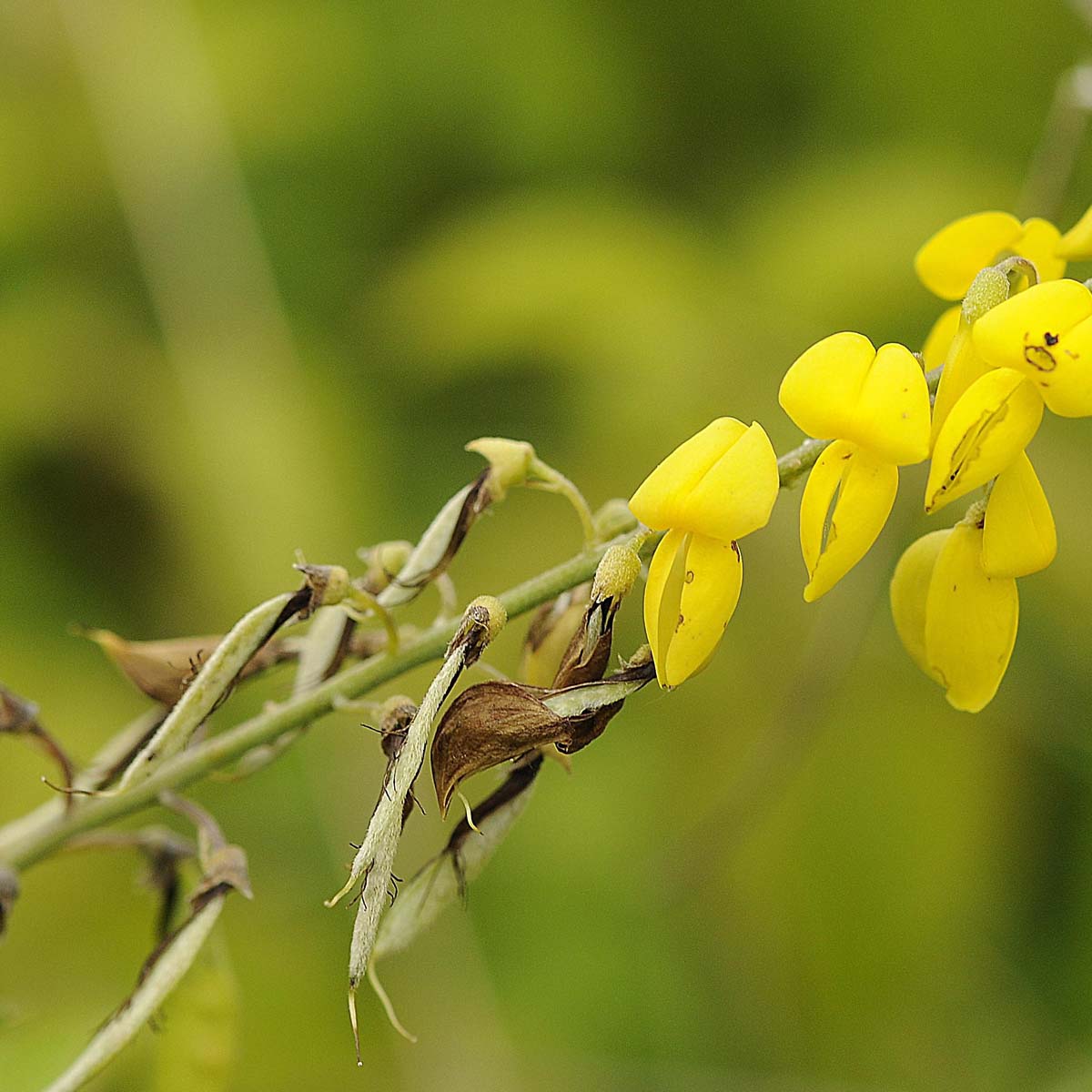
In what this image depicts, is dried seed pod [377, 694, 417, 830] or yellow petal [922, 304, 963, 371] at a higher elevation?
yellow petal [922, 304, 963, 371]

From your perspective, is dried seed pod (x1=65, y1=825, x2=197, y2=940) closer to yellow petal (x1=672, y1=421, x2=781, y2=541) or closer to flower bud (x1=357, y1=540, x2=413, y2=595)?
flower bud (x1=357, y1=540, x2=413, y2=595)

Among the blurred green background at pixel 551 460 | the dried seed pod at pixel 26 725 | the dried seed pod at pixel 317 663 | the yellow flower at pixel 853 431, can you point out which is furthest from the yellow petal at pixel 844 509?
the blurred green background at pixel 551 460

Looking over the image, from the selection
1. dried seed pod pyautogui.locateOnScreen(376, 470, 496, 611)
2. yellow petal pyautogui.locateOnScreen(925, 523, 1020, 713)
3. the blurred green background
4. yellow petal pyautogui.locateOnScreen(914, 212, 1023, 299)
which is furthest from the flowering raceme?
the blurred green background

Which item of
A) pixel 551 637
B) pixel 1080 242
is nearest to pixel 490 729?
pixel 551 637

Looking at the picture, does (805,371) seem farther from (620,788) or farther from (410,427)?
(410,427)

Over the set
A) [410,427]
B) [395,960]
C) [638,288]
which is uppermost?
[638,288]

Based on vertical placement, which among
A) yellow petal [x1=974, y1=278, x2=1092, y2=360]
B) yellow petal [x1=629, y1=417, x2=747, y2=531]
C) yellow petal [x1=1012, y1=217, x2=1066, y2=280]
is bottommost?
yellow petal [x1=629, y1=417, x2=747, y2=531]

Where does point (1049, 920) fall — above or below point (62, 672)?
below

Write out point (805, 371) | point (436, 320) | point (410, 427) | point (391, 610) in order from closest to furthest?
point (805, 371)
point (391, 610)
point (436, 320)
point (410, 427)

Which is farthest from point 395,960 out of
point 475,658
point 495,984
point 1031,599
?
point 475,658
